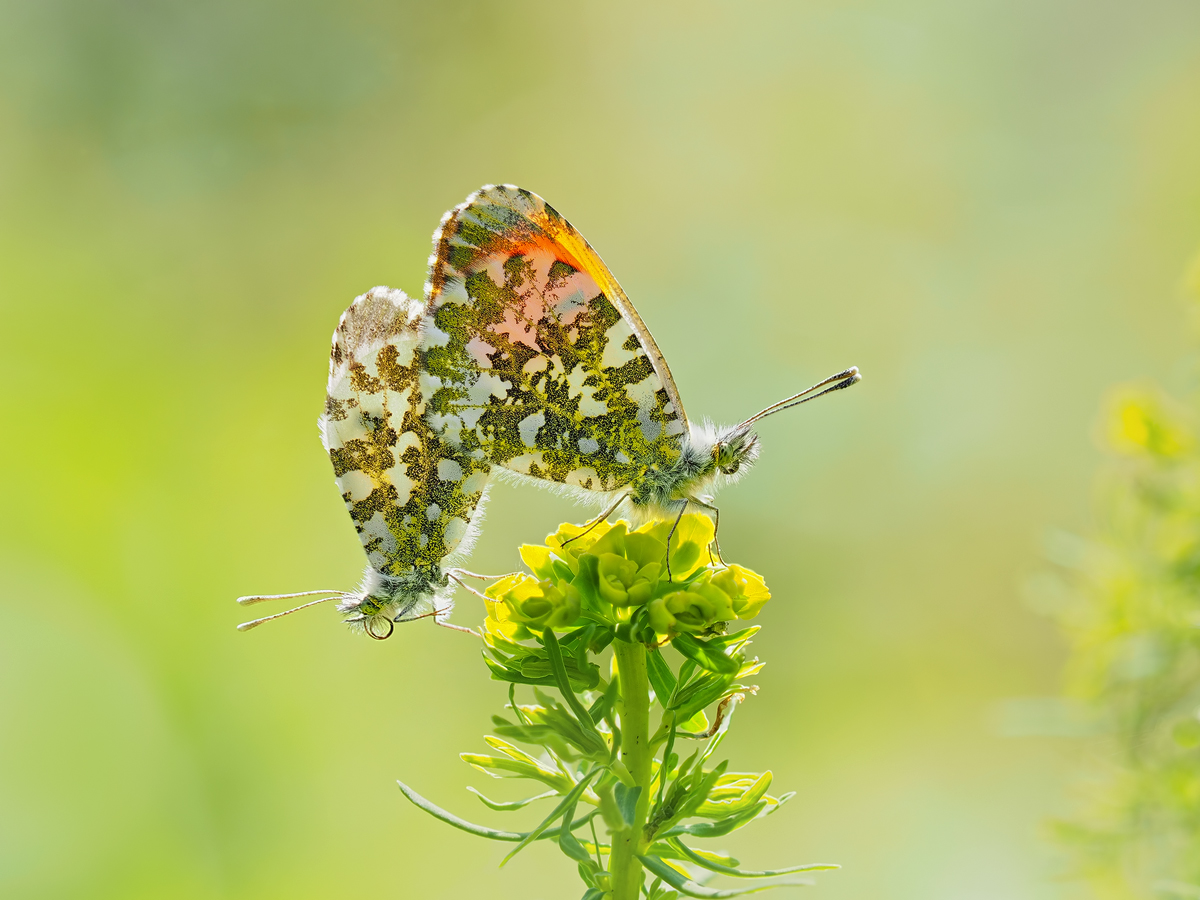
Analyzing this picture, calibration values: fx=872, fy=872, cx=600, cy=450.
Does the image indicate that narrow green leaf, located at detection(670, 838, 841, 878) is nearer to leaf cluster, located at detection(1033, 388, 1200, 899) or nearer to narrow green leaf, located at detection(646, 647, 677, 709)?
narrow green leaf, located at detection(646, 647, 677, 709)

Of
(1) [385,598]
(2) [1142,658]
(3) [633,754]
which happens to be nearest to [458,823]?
(3) [633,754]

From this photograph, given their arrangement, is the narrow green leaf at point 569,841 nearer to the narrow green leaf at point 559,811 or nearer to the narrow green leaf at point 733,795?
the narrow green leaf at point 559,811

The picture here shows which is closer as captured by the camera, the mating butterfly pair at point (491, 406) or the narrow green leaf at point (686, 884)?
the narrow green leaf at point (686, 884)

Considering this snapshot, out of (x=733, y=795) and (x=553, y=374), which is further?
(x=553, y=374)

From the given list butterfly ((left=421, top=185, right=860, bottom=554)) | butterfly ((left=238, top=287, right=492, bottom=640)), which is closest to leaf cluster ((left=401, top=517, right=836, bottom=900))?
butterfly ((left=421, top=185, right=860, bottom=554))

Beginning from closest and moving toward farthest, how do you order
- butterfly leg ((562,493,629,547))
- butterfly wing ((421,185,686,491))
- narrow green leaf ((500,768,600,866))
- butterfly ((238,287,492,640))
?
narrow green leaf ((500,768,600,866))
butterfly leg ((562,493,629,547))
butterfly wing ((421,185,686,491))
butterfly ((238,287,492,640))

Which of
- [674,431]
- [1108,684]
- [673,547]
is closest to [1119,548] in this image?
[1108,684]

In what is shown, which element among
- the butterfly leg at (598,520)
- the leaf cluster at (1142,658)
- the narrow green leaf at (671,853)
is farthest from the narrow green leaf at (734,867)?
the leaf cluster at (1142,658)

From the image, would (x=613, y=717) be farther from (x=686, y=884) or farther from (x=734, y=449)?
(x=734, y=449)
